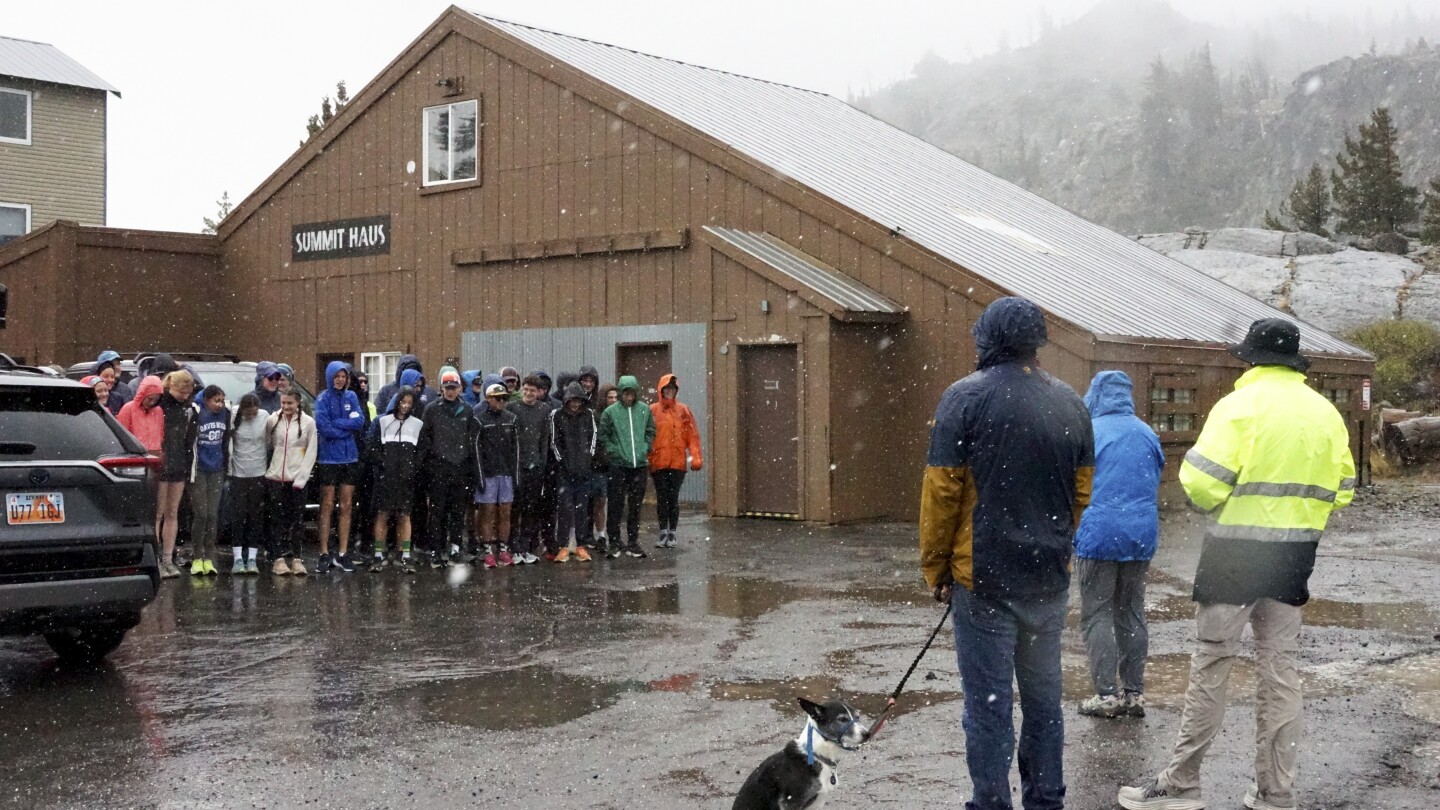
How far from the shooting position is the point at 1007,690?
16.9 feet

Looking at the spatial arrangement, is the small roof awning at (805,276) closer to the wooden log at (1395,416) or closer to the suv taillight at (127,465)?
the suv taillight at (127,465)

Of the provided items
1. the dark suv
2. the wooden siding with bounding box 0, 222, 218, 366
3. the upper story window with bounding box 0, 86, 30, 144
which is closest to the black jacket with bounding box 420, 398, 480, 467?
the dark suv

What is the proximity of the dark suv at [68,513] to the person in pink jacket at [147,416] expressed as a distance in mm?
3726

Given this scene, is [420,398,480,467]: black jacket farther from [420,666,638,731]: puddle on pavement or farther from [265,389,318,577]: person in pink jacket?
[420,666,638,731]: puddle on pavement

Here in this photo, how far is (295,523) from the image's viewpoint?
13.2 m

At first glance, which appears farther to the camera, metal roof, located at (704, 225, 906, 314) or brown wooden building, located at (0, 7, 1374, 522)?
brown wooden building, located at (0, 7, 1374, 522)

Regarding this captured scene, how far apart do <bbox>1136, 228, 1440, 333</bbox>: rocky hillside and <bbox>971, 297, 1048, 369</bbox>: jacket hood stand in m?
27.8

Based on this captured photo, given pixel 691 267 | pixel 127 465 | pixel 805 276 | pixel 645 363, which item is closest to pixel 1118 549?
pixel 127 465

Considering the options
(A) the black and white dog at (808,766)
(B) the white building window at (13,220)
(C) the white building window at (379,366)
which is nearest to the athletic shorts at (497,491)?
(A) the black and white dog at (808,766)

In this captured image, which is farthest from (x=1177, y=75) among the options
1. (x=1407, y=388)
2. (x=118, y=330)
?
(x=118, y=330)

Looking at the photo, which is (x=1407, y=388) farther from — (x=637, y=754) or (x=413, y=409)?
(x=637, y=754)

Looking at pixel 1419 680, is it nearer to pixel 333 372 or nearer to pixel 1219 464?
pixel 1219 464

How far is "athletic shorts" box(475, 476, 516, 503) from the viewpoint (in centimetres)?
1352

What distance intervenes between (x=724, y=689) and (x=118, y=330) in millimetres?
19780
